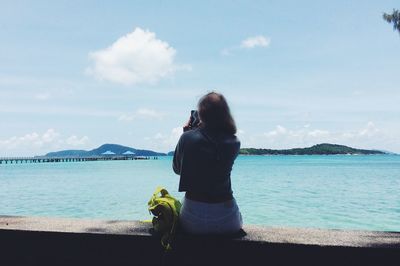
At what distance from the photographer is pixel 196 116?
11.8ft

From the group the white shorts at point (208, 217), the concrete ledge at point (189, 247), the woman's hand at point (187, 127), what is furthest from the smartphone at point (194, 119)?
the concrete ledge at point (189, 247)

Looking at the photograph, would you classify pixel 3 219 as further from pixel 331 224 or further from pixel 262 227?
pixel 331 224

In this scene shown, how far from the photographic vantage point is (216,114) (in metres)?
3.32

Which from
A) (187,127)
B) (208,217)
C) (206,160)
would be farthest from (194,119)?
(208,217)

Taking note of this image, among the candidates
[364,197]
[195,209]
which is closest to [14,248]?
[195,209]

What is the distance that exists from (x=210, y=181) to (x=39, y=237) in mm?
1595

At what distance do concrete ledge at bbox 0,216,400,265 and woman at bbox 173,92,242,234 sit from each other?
0.49 feet

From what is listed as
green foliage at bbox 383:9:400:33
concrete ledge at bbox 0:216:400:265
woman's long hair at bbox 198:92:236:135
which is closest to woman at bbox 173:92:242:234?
woman's long hair at bbox 198:92:236:135

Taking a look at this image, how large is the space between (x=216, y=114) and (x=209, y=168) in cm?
43

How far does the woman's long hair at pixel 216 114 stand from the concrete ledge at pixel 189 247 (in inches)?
35.0

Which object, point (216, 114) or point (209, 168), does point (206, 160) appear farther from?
point (216, 114)

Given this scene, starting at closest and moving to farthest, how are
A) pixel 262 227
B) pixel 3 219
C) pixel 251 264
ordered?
pixel 251 264, pixel 262 227, pixel 3 219

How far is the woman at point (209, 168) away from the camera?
130 inches

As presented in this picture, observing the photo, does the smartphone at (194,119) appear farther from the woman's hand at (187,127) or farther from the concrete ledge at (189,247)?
the concrete ledge at (189,247)
